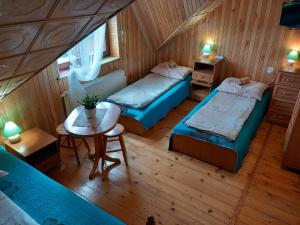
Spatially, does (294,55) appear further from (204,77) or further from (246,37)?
(204,77)

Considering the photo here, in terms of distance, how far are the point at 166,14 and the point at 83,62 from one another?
1.44 meters

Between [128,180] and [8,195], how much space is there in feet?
3.87

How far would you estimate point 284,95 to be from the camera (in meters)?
3.43

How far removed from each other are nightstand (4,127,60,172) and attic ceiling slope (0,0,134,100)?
2.30 ft

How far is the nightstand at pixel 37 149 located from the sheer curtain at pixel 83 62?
700 millimetres

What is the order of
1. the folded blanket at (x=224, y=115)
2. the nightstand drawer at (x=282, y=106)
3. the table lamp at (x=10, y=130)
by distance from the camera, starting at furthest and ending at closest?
1. the nightstand drawer at (x=282, y=106)
2. the folded blanket at (x=224, y=115)
3. the table lamp at (x=10, y=130)

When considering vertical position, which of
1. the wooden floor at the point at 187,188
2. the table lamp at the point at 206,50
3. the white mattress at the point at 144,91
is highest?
the table lamp at the point at 206,50

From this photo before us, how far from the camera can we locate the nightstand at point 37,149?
2.46m

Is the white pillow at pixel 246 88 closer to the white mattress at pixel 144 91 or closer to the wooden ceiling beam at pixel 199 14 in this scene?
the white mattress at pixel 144 91

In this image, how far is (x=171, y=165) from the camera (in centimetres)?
286

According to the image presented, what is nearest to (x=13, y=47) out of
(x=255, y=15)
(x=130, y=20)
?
(x=130, y=20)

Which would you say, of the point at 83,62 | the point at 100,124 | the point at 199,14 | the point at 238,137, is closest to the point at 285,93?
the point at 238,137

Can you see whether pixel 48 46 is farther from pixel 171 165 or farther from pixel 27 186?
pixel 171 165

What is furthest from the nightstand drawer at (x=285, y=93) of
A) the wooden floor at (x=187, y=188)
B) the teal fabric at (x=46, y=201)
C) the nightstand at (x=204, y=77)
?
the teal fabric at (x=46, y=201)
